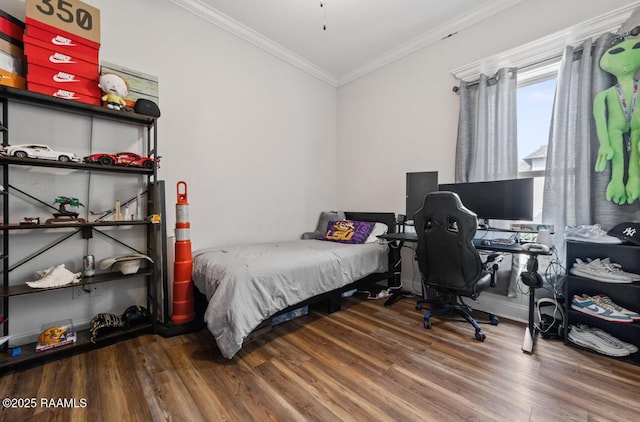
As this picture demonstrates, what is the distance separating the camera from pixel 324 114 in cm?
391

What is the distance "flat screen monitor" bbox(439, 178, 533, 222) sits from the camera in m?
2.13

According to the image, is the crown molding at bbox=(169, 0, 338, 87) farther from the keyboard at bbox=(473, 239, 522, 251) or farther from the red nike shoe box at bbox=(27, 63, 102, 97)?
the keyboard at bbox=(473, 239, 522, 251)

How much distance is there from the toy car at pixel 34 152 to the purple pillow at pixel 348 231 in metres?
2.41

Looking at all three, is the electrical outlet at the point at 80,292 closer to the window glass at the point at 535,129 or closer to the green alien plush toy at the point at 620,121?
the window glass at the point at 535,129

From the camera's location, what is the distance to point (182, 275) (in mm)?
2078

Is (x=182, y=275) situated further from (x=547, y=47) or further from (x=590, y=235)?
(x=547, y=47)

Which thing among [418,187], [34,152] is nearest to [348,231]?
[418,187]

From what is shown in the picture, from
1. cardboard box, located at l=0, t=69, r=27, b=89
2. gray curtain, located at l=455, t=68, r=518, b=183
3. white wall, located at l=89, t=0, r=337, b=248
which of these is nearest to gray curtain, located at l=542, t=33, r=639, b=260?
gray curtain, located at l=455, t=68, r=518, b=183

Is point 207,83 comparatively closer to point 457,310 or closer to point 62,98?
point 62,98

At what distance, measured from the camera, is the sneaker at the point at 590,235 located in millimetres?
1746

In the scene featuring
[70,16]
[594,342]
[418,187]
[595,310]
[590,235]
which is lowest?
→ [594,342]

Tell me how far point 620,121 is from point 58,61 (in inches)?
154

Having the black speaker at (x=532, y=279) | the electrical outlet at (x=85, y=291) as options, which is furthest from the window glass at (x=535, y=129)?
the electrical outlet at (x=85, y=291)

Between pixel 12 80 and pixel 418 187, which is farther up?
pixel 12 80
